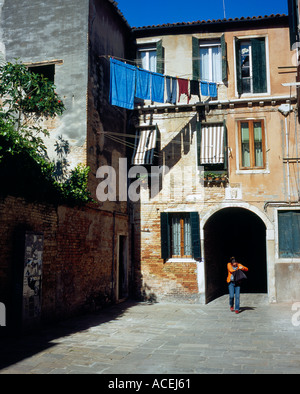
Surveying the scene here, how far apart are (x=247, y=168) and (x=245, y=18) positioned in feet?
17.1

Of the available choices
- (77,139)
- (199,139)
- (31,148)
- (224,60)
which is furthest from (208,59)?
(31,148)

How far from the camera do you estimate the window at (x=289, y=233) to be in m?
12.8

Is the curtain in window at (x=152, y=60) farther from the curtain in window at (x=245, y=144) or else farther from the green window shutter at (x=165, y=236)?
the green window shutter at (x=165, y=236)

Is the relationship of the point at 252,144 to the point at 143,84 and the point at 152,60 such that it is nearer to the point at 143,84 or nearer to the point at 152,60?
the point at 143,84

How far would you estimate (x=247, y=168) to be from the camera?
43.7 ft

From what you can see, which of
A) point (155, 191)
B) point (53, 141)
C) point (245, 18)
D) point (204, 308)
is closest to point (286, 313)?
point (204, 308)

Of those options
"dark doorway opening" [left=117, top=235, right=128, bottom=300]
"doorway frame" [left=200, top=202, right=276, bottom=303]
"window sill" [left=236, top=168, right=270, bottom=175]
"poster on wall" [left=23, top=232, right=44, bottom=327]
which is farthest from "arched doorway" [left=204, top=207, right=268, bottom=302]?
"poster on wall" [left=23, top=232, right=44, bottom=327]

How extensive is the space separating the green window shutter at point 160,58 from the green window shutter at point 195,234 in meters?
5.28

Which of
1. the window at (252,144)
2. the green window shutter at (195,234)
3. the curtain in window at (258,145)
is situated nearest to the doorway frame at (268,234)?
the green window shutter at (195,234)

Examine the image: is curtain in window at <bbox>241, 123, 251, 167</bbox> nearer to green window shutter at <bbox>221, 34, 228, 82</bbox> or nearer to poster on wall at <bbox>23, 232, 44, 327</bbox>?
green window shutter at <bbox>221, 34, 228, 82</bbox>

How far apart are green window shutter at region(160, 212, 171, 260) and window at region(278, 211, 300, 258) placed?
3654mm

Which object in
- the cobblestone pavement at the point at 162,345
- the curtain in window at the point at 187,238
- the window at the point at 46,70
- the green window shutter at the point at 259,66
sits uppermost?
the green window shutter at the point at 259,66

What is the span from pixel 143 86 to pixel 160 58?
2471 mm

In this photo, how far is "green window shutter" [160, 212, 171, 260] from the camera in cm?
1335
